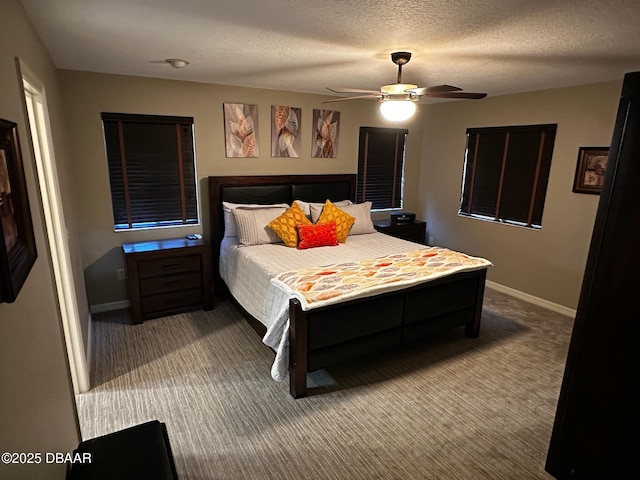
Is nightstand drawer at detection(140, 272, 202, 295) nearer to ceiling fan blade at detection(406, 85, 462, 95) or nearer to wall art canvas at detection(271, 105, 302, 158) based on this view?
wall art canvas at detection(271, 105, 302, 158)

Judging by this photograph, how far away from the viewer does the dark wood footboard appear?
8.24 ft

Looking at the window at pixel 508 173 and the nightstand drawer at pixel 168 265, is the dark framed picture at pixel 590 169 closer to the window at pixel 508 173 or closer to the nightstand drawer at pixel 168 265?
the window at pixel 508 173

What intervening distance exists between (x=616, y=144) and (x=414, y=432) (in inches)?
73.0

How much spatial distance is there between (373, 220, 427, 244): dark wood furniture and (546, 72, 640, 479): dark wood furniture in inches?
131

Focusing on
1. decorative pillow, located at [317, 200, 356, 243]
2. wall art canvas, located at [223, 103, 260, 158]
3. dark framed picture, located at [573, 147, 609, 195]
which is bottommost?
decorative pillow, located at [317, 200, 356, 243]

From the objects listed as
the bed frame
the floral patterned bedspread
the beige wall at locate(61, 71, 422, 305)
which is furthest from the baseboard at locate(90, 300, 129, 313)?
the floral patterned bedspread

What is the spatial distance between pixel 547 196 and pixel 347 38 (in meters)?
3.01

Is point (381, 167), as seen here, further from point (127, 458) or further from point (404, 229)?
point (127, 458)

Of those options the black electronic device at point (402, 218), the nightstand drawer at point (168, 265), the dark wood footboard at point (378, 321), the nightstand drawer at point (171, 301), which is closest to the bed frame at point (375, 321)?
the dark wood footboard at point (378, 321)

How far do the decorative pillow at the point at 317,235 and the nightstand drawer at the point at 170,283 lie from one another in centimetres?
114

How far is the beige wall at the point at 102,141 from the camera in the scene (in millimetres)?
3435

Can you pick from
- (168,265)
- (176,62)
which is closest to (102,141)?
(176,62)

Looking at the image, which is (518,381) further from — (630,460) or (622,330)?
(622,330)

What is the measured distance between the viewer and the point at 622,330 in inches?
58.3
